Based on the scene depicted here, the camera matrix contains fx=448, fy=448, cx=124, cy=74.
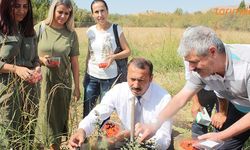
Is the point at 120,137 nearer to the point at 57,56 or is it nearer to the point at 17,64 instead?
the point at 17,64

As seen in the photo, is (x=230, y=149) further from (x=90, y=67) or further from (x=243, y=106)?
(x=90, y=67)

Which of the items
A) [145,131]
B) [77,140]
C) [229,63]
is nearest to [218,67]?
[229,63]

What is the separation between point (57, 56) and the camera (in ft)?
12.9

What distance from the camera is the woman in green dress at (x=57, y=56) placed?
3893 mm

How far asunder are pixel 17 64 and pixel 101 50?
131cm

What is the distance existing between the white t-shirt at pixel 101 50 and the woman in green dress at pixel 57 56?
1.33 feet

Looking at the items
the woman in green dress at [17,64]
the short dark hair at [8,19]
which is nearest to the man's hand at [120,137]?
the woman in green dress at [17,64]

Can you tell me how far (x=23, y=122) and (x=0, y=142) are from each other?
0.74m

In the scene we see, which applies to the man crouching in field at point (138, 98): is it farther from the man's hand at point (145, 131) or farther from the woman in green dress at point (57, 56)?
the woman in green dress at point (57, 56)

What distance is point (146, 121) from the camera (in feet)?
10.0

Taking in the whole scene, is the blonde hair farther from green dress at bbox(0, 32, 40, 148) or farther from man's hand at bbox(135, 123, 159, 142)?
man's hand at bbox(135, 123, 159, 142)

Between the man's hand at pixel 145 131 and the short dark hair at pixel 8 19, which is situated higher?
the short dark hair at pixel 8 19

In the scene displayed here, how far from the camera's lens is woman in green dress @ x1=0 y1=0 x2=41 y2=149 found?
310 centimetres

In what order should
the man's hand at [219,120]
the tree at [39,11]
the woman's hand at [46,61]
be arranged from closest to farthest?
the man's hand at [219,120] → the woman's hand at [46,61] → the tree at [39,11]
